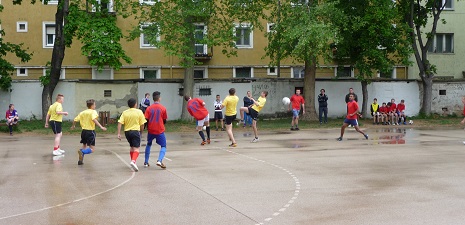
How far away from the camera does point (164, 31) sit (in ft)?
100

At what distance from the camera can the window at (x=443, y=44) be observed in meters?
43.3

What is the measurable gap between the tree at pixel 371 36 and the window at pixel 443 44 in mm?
9905

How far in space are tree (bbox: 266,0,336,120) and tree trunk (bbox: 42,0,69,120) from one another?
34.4 feet

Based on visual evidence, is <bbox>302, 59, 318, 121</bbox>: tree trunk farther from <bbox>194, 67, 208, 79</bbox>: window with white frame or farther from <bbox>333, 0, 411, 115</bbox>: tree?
<bbox>194, 67, 208, 79</bbox>: window with white frame

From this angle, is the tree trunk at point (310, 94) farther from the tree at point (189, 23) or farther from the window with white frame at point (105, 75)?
the window with white frame at point (105, 75)

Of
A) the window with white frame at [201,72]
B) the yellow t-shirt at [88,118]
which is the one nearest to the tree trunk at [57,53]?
the window with white frame at [201,72]

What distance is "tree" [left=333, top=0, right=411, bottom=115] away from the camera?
106 feet

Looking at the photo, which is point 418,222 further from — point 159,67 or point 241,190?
point 159,67

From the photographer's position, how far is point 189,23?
31.1 metres

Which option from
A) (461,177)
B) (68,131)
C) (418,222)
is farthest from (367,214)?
(68,131)

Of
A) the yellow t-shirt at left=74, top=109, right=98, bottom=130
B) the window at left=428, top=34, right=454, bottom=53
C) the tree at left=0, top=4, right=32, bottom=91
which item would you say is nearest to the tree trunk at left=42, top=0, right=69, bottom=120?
the tree at left=0, top=4, right=32, bottom=91

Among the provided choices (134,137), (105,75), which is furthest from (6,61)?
(134,137)

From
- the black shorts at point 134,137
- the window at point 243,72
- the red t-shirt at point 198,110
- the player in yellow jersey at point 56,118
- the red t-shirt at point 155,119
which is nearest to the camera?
the black shorts at point 134,137

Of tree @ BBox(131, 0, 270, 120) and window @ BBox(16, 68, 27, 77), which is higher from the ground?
tree @ BBox(131, 0, 270, 120)
